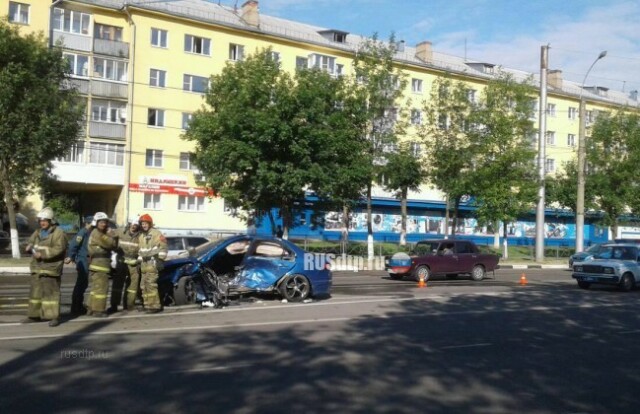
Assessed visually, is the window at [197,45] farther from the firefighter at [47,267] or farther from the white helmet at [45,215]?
the firefighter at [47,267]

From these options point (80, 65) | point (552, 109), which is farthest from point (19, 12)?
point (552, 109)

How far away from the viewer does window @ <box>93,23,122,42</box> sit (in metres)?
46.5

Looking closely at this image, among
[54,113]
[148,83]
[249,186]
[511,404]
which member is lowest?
[511,404]

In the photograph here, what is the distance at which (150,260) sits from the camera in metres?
12.6

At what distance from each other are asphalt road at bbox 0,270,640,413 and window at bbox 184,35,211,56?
37.2 m

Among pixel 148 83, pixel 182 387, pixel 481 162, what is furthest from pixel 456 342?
pixel 148 83

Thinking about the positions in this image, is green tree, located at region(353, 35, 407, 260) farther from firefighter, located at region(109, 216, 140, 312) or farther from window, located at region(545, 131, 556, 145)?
window, located at region(545, 131, 556, 145)

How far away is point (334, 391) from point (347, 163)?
24.8 meters

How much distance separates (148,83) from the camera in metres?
46.9

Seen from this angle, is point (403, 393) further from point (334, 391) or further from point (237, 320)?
point (237, 320)

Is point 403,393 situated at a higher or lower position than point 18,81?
lower

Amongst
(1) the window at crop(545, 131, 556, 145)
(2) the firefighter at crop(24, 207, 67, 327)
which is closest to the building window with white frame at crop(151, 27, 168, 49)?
(2) the firefighter at crop(24, 207, 67, 327)

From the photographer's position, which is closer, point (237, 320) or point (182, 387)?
point (182, 387)

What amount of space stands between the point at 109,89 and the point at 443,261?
2986 cm
